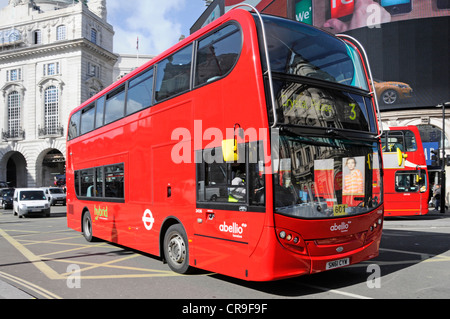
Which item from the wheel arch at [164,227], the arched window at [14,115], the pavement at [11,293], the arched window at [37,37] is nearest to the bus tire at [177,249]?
the wheel arch at [164,227]

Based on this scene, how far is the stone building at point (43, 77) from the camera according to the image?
2023 inches

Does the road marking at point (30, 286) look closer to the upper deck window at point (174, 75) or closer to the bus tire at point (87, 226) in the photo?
the upper deck window at point (174, 75)

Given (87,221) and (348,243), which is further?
(87,221)

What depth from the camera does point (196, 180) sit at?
6391 mm

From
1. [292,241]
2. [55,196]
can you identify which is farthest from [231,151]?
[55,196]

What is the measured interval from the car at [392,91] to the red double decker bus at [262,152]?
29.8m

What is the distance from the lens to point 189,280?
6445mm

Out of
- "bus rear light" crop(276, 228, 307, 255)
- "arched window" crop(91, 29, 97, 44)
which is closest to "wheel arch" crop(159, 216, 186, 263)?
"bus rear light" crop(276, 228, 307, 255)

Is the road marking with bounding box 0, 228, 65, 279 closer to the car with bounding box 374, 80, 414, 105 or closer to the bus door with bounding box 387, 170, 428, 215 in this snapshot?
the bus door with bounding box 387, 170, 428, 215

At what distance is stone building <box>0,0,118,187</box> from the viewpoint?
169ft

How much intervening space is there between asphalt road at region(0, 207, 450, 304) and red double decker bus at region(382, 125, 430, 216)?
776cm

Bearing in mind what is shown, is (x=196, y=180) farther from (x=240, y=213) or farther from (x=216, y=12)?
(x=216, y=12)

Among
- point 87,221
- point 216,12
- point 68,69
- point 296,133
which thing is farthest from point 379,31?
point 68,69
